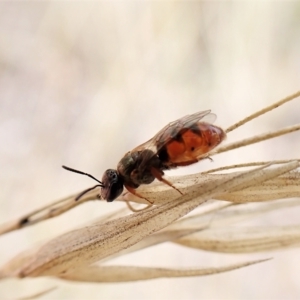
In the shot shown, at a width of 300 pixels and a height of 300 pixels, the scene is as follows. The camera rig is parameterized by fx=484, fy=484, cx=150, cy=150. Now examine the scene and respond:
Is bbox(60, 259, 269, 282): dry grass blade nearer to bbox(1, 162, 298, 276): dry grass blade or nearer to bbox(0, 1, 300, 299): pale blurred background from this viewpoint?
bbox(1, 162, 298, 276): dry grass blade

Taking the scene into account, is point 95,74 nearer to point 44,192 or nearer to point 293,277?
point 44,192

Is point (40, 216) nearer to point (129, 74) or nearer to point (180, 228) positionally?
point (180, 228)

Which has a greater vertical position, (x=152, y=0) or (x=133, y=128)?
(x=152, y=0)

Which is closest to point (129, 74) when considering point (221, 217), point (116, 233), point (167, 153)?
point (167, 153)

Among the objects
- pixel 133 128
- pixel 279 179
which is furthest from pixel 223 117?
pixel 279 179

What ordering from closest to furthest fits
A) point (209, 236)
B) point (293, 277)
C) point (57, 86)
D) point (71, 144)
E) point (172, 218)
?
point (172, 218) < point (209, 236) < point (293, 277) < point (71, 144) < point (57, 86)

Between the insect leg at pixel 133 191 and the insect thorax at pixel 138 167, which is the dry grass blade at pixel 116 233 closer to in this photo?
the insect leg at pixel 133 191
